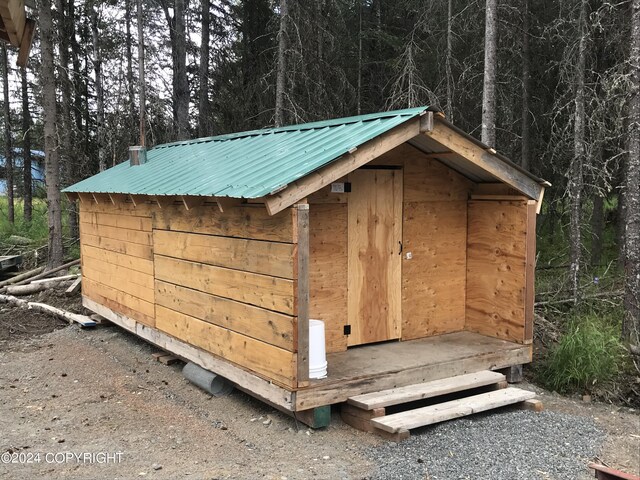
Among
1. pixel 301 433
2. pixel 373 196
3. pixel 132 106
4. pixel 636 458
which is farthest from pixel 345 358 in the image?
pixel 132 106

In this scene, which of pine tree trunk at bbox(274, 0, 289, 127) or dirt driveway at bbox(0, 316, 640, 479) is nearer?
dirt driveway at bbox(0, 316, 640, 479)

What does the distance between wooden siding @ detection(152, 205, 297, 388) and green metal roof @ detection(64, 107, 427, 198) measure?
0.31 m

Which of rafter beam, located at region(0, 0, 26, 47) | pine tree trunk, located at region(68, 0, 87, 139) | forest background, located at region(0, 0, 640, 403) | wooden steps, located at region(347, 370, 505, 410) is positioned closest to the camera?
rafter beam, located at region(0, 0, 26, 47)

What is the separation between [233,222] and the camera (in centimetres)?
582

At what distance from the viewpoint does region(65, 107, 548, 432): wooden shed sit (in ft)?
17.1

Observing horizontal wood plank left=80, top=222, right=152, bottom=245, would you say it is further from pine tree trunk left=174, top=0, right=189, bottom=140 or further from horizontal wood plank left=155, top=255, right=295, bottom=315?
pine tree trunk left=174, top=0, right=189, bottom=140

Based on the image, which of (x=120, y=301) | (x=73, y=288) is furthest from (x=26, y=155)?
(x=120, y=301)

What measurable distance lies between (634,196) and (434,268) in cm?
258

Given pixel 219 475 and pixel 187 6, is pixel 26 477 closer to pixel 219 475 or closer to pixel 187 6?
pixel 219 475

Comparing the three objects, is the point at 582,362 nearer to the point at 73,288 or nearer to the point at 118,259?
the point at 118,259

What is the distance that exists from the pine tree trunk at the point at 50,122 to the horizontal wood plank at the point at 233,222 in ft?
20.9

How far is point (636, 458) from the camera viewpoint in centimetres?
497

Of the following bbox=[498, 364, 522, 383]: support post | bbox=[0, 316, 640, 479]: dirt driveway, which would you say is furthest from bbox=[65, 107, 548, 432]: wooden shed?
bbox=[0, 316, 640, 479]: dirt driveway

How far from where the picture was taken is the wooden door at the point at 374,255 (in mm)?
6539
